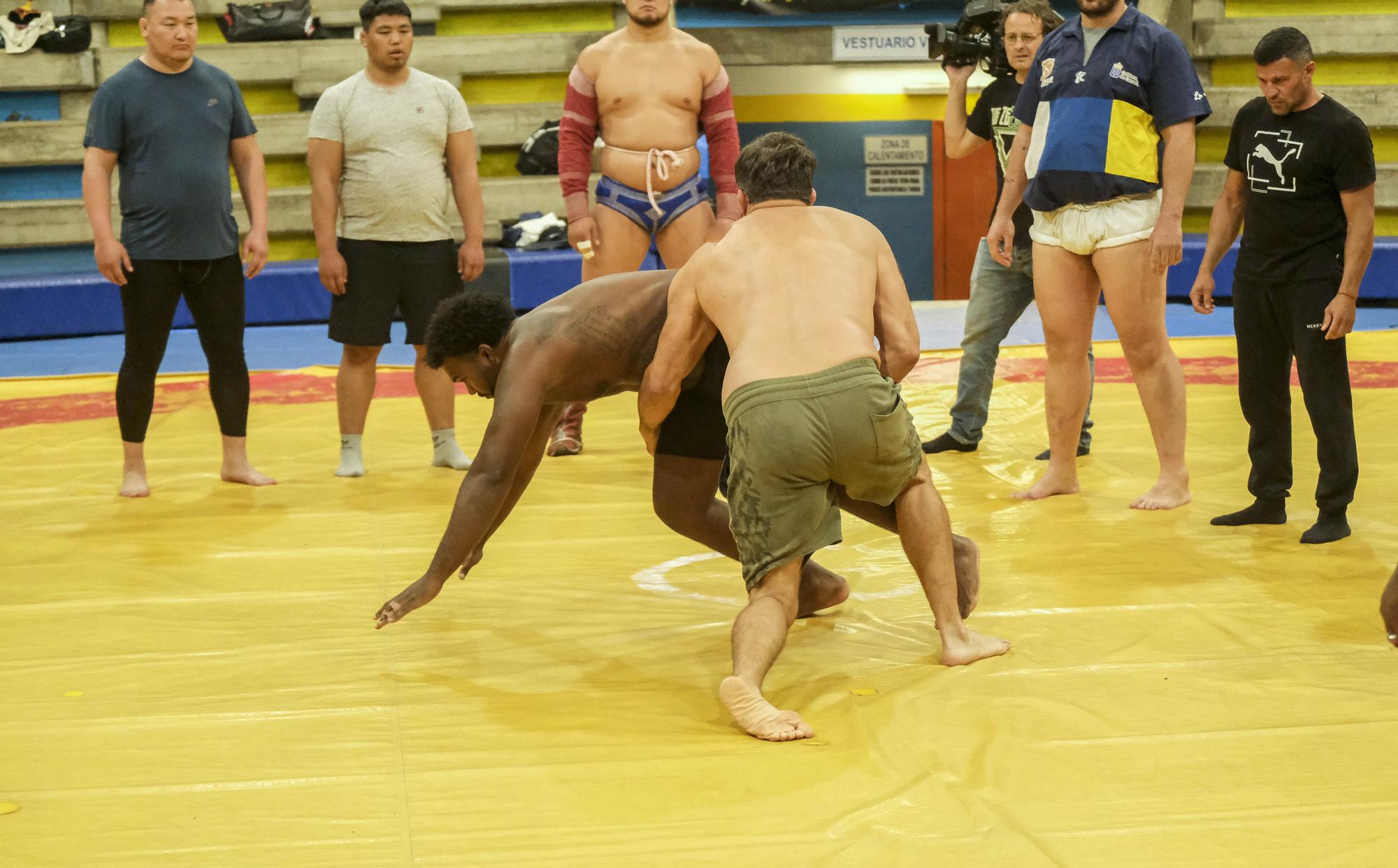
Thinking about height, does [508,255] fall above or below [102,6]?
below

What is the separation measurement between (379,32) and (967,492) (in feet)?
7.55

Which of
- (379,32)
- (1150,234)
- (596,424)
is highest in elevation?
(379,32)

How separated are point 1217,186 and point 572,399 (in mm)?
8102

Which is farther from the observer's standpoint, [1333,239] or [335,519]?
[335,519]

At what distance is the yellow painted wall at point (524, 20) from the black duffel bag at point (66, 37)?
229cm

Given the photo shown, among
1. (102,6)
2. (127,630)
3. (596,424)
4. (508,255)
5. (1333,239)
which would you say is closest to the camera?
(127,630)

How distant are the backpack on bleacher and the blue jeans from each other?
16.2 ft

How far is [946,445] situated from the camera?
4.69 meters

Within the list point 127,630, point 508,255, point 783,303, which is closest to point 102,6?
point 508,255

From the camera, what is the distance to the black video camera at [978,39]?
4.88 m

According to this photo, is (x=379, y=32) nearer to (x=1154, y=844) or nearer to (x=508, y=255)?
(x=1154, y=844)

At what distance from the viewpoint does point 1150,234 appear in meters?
3.73

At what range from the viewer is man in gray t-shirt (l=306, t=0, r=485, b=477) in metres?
4.39

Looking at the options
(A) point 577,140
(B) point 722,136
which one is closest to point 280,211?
(A) point 577,140
